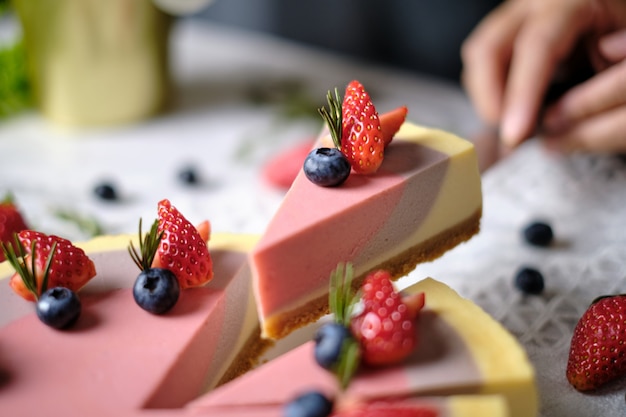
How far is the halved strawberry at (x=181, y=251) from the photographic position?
4.61ft

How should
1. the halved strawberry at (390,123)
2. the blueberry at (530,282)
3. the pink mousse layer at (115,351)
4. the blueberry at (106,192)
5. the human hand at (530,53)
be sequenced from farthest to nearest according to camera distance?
1. the blueberry at (106,192)
2. the human hand at (530,53)
3. the blueberry at (530,282)
4. the halved strawberry at (390,123)
5. the pink mousse layer at (115,351)

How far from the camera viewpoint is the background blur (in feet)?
9.17

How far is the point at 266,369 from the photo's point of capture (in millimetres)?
1259

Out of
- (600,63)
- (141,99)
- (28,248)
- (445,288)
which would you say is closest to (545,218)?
(600,63)

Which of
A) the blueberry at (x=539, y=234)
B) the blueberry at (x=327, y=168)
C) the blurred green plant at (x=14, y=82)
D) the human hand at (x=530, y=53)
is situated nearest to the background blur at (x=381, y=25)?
the human hand at (x=530, y=53)

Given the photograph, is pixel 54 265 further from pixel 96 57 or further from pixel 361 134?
pixel 96 57

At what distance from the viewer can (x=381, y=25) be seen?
298 centimetres

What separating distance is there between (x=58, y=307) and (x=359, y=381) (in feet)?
1.74

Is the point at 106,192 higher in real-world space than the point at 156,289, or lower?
lower

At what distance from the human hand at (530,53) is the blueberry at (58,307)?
4.09 ft

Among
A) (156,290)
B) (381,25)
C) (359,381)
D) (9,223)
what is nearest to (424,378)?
(359,381)

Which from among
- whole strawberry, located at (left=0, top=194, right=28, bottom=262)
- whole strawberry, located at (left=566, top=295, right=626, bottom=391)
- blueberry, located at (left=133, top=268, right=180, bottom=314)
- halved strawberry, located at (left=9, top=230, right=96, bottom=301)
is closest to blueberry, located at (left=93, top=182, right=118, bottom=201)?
whole strawberry, located at (left=0, top=194, right=28, bottom=262)

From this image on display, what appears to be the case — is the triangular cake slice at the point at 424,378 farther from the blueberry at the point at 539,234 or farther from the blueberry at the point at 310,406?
the blueberry at the point at 539,234

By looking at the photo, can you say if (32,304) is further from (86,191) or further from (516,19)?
(516,19)
